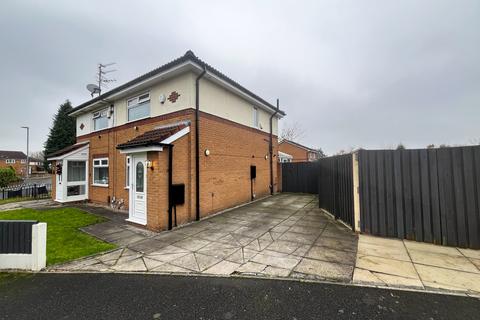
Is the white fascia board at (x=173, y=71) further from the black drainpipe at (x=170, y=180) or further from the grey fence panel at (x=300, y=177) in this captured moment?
the grey fence panel at (x=300, y=177)

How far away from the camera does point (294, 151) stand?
2467 cm

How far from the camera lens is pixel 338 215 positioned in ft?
23.9

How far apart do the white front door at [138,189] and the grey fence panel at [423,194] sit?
22.4 ft

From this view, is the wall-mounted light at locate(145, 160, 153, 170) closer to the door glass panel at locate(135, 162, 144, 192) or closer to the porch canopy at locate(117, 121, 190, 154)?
the porch canopy at locate(117, 121, 190, 154)

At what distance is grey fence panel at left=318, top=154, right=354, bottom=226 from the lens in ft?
20.8

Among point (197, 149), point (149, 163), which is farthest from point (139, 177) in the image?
point (197, 149)

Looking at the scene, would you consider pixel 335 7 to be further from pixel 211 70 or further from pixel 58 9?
pixel 58 9

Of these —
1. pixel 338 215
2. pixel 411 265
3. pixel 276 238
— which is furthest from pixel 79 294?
pixel 338 215

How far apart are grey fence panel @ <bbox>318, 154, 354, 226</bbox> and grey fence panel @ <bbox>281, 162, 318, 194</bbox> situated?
4837 mm

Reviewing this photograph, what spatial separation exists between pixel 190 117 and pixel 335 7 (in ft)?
22.8

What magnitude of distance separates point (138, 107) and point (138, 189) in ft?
14.2

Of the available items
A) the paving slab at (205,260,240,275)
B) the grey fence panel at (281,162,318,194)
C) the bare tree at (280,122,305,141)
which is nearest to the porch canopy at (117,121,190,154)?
the paving slab at (205,260,240,275)

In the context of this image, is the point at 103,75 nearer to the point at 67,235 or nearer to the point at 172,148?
the point at 172,148

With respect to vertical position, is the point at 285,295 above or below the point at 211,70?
below
